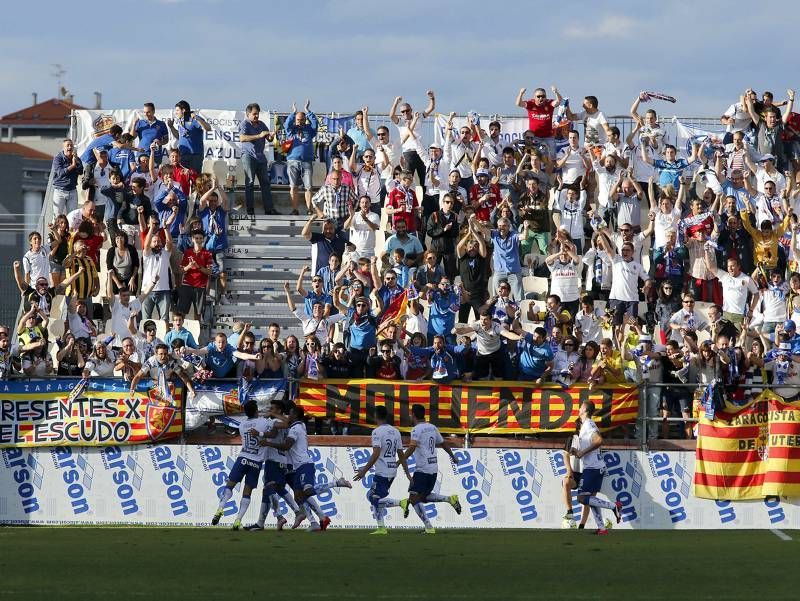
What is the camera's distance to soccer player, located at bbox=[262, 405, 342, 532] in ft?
61.6

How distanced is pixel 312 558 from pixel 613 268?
33.1 feet

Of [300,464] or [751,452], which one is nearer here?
[300,464]

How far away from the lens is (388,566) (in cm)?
1431

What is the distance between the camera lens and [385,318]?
22.4 m

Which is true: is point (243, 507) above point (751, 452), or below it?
below

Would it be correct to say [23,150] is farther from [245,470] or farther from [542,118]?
[245,470]

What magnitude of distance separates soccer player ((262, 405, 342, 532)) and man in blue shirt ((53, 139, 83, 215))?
864 cm

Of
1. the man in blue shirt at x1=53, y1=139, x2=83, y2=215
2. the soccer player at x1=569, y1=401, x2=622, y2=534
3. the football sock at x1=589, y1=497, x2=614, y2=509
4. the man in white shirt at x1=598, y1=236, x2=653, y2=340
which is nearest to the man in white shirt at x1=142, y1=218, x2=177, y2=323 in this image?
the man in blue shirt at x1=53, y1=139, x2=83, y2=215

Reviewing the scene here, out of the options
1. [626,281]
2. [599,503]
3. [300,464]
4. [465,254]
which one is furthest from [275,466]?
[626,281]

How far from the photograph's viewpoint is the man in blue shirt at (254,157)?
26578 millimetres

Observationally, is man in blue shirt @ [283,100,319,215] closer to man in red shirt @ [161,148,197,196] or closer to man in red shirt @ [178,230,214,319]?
man in red shirt @ [161,148,197,196]

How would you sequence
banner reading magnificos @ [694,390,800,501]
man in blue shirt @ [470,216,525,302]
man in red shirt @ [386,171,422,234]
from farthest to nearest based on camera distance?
1. man in red shirt @ [386,171,422,234]
2. man in blue shirt @ [470,216,525,302]
3. banner reading magnificos @ [694,390,800,501]

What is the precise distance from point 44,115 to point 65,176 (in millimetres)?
64519

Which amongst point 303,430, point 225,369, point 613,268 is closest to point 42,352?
point 225,369
